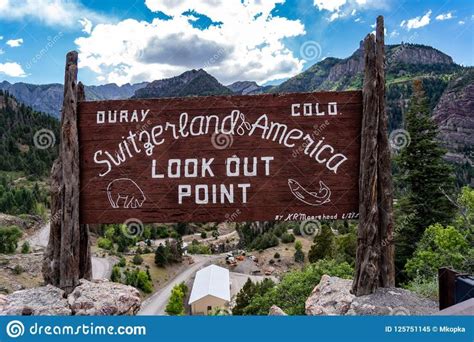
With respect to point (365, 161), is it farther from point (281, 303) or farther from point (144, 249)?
point (144, 249)

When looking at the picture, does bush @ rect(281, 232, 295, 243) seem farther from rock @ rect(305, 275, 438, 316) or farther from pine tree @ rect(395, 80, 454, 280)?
rock @ rect(305, 275, 438, 316)

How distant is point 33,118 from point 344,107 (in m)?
110

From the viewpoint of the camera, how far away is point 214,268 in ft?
119

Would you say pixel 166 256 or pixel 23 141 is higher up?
pixel 23 141

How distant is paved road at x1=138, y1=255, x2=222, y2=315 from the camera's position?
104 ft

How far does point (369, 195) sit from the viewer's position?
5.19 meters

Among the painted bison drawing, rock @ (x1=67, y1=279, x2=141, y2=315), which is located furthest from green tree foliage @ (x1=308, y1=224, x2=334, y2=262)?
the painted bison drawing

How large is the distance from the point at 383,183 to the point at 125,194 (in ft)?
11.8

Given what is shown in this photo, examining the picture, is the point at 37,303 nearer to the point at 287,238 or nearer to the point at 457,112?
the point at 287,238

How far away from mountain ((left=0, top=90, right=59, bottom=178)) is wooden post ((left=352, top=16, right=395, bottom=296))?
79.5m

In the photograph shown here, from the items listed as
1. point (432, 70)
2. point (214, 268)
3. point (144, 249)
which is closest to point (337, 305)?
point (214, 268)

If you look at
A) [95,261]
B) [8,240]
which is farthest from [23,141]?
[8,240]

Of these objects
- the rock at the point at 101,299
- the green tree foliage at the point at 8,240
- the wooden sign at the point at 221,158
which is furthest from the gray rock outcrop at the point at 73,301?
the green tree foliage at the point at 8,240

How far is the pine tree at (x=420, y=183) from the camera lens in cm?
2216
